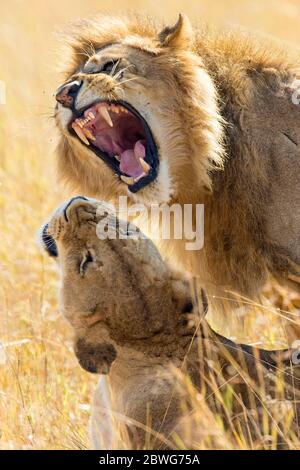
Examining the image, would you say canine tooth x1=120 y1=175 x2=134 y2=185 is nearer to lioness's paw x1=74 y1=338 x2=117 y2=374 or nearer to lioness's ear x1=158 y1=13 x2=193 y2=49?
lioness's ear x1=158 y1=13 x2=193 y2=49

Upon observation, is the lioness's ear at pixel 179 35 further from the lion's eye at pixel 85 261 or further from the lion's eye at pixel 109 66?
the lion's eye at pixel 85 261

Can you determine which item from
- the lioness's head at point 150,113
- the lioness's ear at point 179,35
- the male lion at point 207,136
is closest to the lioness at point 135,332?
the male lion at point 207,136

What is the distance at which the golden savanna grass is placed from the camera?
470 cm

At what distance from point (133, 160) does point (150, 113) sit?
291mm

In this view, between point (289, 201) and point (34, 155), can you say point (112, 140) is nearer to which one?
point (289, 201)

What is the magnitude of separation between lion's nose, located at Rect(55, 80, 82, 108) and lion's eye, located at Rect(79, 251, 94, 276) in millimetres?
1344

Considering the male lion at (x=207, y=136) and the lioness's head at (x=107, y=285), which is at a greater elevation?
the male lion at (x=207, y=136)

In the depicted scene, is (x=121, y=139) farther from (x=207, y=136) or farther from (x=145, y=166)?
(x=207, y=136)

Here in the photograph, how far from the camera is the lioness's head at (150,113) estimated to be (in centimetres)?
527

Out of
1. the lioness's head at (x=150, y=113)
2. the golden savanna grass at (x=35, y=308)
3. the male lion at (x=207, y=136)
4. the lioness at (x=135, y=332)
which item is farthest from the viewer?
the lioness's head at (x=150, y=113)

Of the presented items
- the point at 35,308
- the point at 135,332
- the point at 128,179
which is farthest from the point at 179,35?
the point at 35,308

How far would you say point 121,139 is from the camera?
18.3 ft

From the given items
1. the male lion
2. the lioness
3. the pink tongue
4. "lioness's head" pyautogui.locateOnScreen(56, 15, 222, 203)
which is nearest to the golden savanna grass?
the lioness

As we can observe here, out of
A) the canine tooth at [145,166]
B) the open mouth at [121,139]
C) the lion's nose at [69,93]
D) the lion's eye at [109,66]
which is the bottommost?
the canine tooth at [145,166]
